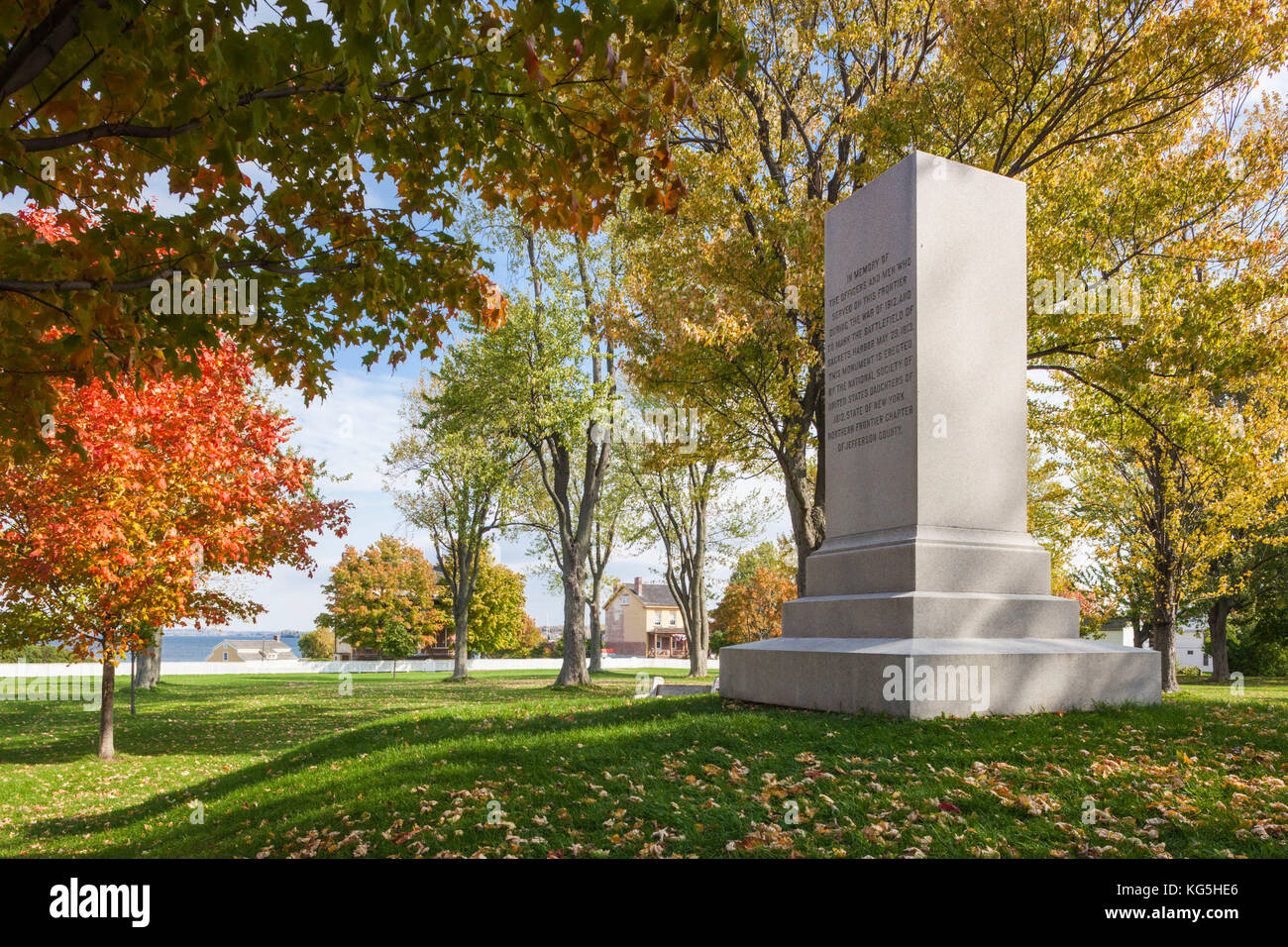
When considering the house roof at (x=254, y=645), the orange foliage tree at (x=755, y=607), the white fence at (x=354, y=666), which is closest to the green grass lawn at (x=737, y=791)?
the white fence at (x=354, y=666)

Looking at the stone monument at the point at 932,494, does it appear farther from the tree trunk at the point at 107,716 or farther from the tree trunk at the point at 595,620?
the tree trunk at the point at 595,620

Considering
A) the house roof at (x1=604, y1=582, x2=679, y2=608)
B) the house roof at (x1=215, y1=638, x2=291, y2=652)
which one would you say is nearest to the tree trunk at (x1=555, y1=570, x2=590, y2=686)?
the house roof at (x1=604, y1=582, x2=679, y2=608)

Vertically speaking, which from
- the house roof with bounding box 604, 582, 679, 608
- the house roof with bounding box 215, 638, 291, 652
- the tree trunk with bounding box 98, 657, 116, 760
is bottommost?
the house roof with bounding box 215, 638, 291, 652

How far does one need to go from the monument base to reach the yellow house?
84.5m

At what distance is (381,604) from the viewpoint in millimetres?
50000

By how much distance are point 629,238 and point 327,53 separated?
1379 centimetres

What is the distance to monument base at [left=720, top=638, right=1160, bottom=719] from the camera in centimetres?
745

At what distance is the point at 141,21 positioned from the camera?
439cm

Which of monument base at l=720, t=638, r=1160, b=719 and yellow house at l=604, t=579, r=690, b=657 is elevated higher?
monument base at l=720, t=638, r=1160, b=719

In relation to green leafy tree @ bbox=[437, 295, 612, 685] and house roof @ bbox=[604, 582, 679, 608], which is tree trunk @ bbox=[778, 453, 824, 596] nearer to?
green leafy tree @ bbox=[437, 295, 612, 685]

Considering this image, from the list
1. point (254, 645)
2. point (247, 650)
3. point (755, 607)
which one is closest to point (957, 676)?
point (755, 607)

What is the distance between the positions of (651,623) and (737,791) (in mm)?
90836

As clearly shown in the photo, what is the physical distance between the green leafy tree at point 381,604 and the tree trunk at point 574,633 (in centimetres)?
2265

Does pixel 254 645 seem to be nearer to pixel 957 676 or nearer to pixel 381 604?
pixel 381 604
